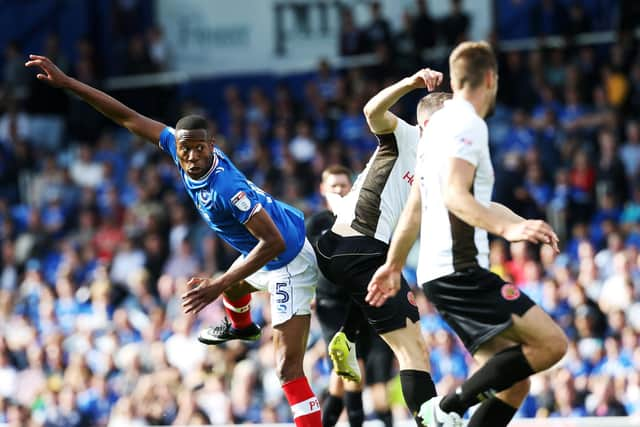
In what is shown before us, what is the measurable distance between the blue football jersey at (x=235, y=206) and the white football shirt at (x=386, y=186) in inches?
15.2

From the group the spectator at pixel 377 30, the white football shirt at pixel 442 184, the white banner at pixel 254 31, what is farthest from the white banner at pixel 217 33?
the white football shirt at pixel 442 184

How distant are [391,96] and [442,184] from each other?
1.23m

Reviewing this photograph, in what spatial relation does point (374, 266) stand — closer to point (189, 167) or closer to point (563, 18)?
point (189, 167)

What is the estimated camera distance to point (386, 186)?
26.1 ft

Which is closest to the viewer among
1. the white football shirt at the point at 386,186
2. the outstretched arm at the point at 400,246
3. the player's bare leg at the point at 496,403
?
the player's bare leg at the point at 496,403

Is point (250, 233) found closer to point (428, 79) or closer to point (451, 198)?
point (428, 79)

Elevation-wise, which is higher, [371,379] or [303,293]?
[303,293]

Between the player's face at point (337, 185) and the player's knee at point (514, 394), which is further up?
the player's face at point (337, 185)

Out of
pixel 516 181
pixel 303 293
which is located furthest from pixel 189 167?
pixel 516 181

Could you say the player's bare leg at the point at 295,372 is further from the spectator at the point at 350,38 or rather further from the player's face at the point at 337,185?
the spectator at the point at 350,38

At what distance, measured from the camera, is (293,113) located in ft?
61.0

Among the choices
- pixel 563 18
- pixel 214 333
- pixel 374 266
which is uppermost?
pixel 563 18

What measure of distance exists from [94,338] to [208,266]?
1.72 meters

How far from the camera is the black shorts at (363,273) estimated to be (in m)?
7.70
